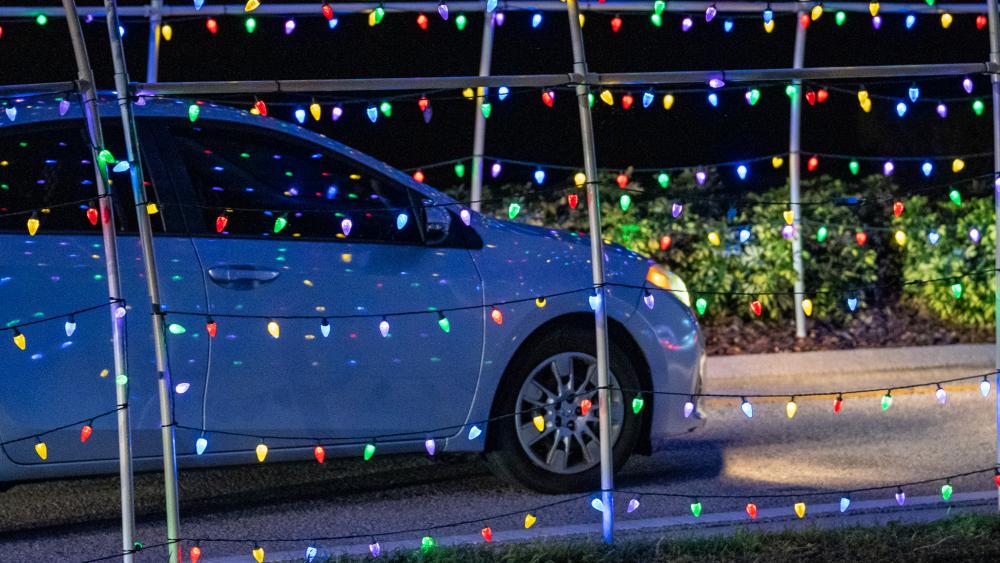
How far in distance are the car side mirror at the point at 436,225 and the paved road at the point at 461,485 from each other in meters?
1.19

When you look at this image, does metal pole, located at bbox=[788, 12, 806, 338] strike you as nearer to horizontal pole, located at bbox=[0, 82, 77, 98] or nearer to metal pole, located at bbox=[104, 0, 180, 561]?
metal pole, located at bbox=[104, 0, 180, 561]

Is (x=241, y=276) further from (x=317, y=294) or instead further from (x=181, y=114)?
(x=181, y=114)

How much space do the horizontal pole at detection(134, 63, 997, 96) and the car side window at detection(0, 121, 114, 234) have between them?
1446 millimetres

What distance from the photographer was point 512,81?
5.24 metres

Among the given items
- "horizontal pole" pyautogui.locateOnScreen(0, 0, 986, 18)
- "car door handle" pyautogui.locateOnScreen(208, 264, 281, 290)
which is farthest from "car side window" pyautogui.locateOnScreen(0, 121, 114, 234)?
"horizontal pole" pyautogui.locateOnScreen(0, 0, 986, 18)

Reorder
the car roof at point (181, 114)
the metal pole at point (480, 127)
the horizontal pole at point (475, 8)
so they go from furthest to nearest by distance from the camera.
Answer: the metal pole at point (480, 127) < the horizontal pole at point (475, 8) < the car roof at point (181, 114)

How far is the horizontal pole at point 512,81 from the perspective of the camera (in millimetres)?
4922

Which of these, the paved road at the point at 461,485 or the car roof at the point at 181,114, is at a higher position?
the car roof at the point at 181,114

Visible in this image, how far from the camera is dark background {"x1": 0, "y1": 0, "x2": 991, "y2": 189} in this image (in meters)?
13.9

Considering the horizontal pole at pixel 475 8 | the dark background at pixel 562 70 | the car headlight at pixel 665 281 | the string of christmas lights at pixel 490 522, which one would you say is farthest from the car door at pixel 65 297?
the dark background at pixel 562 70

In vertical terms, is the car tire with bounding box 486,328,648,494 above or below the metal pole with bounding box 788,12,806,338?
below

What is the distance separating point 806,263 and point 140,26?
6096 millimetres

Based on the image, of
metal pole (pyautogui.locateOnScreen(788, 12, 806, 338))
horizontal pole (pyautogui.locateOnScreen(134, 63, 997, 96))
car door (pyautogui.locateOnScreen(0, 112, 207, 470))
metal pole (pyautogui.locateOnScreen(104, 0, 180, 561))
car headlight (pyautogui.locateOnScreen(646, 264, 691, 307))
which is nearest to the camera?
metal pole (pyautogui.locateOnScreen(104, 0, 180, 561))

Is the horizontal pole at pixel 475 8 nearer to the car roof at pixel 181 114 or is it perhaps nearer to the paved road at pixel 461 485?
the paved road at pixel 461 485
